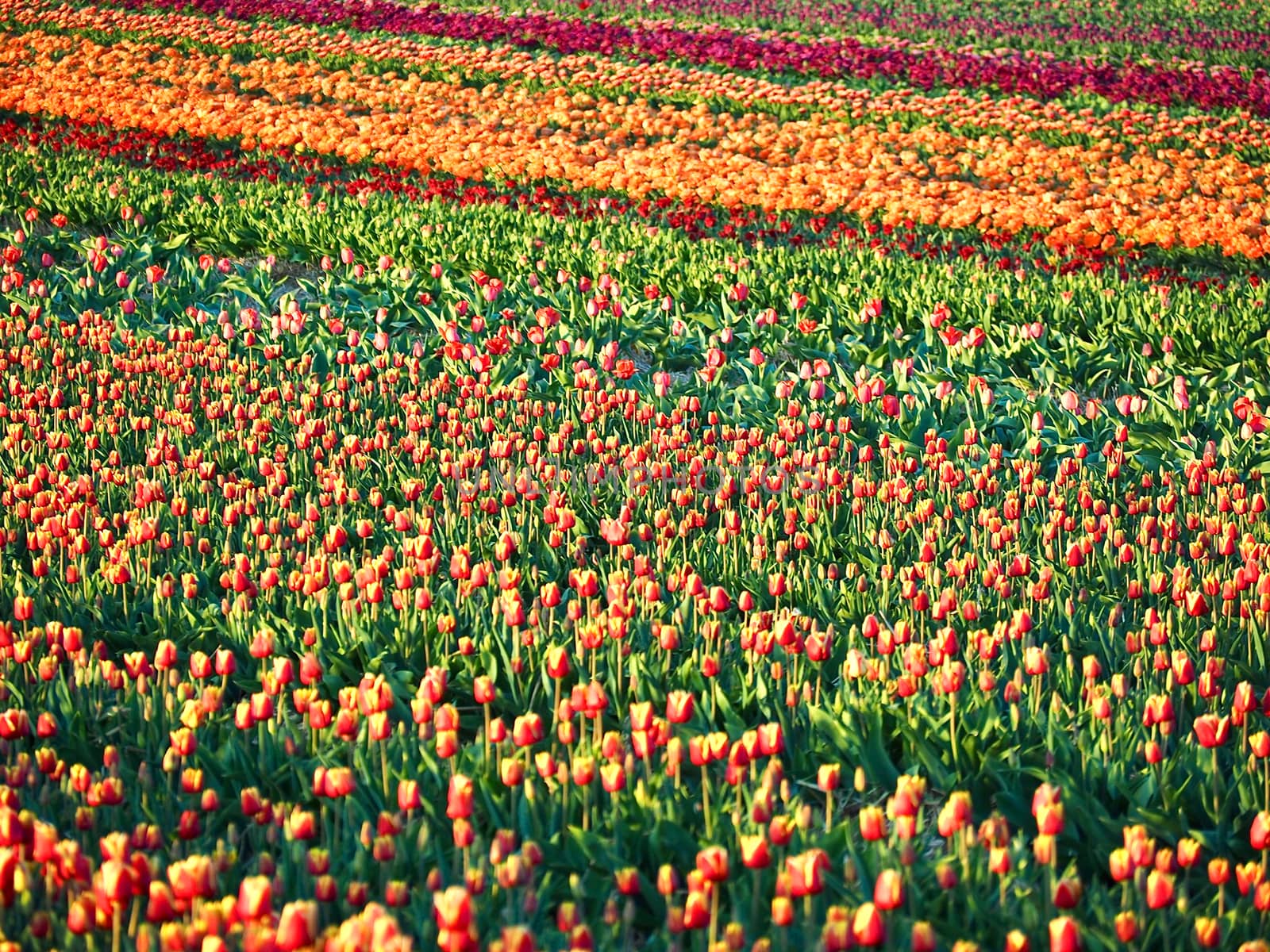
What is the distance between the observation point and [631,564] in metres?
3.84

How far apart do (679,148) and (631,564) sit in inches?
366

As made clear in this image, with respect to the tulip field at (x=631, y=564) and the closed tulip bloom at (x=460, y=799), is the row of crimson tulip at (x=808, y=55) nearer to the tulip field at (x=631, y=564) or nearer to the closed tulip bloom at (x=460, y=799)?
the tulip field at (x=631, y=564)

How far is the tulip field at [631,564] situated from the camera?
222cm

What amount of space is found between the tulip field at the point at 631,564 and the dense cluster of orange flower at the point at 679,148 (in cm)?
13

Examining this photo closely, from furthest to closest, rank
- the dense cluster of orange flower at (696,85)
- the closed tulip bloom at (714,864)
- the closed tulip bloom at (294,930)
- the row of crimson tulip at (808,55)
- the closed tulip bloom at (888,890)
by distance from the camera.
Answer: the row of crimson tulip at (808,55)
the dense cluster of orange flower at (696,85)
the closed tulip bloom at (714,864)
the closed tulip bloom at (888,890)
the closed tulip bloom at (294,930)

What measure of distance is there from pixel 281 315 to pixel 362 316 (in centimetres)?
80

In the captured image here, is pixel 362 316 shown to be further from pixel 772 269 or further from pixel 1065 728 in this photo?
pixel 1065 728

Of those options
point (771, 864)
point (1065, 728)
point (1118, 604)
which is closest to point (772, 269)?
point (1118, 604)

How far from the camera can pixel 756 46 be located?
19.0 meters

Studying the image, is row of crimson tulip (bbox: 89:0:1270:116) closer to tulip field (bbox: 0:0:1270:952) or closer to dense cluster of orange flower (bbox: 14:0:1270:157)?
dense cluster of orange flower (bbox: 14:0:1270:157)

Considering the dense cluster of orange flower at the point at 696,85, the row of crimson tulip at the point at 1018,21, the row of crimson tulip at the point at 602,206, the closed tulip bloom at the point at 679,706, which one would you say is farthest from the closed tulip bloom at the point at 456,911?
the row of crimson tulip at the point at 1018,21

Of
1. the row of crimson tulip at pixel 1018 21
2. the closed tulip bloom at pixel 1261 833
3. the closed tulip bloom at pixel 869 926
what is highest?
the row of crimson tulip at pixel 1018 21

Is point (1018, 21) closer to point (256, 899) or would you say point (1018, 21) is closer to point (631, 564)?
point (631, 564)

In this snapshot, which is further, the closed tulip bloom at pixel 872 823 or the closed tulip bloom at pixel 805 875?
the closed tulip bloom at pixel 872 823
